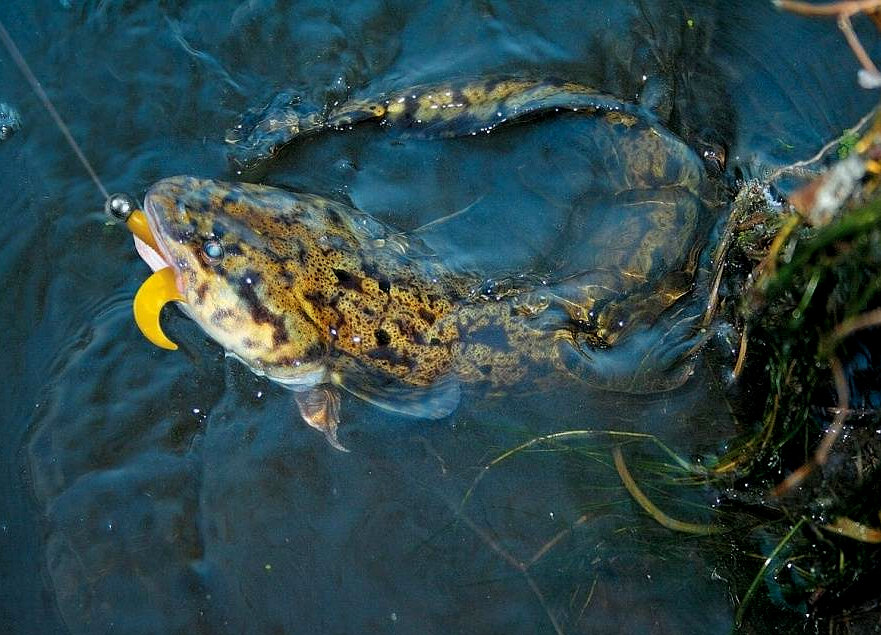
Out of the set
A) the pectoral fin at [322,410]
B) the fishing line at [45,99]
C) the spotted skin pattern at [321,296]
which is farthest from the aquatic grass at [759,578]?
the fishing line at [45,99]

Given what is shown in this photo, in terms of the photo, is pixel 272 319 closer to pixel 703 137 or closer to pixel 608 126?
pixel 608 126

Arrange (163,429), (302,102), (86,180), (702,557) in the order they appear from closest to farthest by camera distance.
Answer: (702,557) → (163,429) → (86,180) → (302,102)

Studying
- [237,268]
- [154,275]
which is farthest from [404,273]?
[154,275]

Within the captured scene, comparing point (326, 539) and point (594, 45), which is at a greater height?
point (594, 45)

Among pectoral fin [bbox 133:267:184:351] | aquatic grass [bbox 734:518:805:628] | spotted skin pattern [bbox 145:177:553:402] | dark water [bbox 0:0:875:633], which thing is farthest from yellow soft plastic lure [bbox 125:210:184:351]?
aquatic grass [bbox 734:518:805:628]

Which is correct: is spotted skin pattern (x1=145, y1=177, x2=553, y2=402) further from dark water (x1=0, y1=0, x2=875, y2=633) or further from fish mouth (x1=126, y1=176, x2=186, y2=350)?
dark water (x1=0, y1=0, x2=875, y2=633)

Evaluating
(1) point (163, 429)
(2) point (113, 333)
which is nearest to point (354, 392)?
(1) point (163, 429)

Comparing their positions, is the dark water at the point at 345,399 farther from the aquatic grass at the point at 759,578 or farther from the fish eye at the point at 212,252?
the fish eye at the point at 212,252

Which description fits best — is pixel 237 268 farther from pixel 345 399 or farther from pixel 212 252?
pixel 345 399
